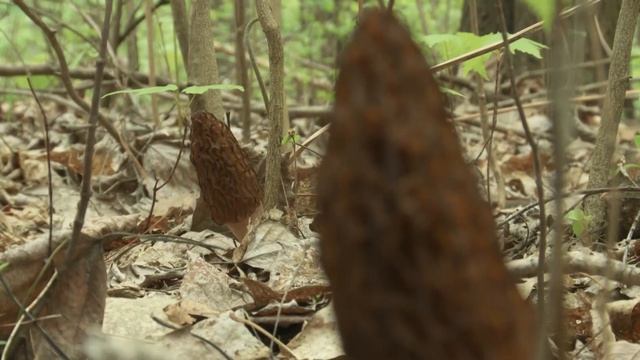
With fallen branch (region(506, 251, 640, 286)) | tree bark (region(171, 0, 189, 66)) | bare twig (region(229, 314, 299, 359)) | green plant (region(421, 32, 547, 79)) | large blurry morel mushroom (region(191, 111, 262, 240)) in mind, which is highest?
tree bark (region(171, 0, 189, 66))

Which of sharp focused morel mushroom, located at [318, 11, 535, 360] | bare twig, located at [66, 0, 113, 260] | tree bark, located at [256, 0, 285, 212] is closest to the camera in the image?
sharp focused morel mushroom, located at [318, 11, 535, 360]

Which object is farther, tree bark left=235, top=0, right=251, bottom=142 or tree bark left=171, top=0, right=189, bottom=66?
tree bark left=171, top=0, right=189, bottom=66

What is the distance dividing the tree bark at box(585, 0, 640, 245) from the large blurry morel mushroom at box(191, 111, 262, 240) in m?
1.56

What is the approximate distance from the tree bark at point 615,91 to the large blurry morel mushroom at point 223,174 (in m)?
1.56

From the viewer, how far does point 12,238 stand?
4.07m

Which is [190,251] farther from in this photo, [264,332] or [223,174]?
[264,332]

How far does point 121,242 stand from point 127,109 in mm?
3371

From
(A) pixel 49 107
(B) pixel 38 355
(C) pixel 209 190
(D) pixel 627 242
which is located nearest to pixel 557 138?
(B) pixel 38 355

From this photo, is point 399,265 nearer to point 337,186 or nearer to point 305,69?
point 337,186

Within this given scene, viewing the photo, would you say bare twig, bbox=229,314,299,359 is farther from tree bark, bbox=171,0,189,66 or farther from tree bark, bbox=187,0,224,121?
tree bark, bbox=171,0,189,66

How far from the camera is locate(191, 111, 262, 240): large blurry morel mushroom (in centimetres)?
373

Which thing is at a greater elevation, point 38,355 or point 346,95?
point 346,95

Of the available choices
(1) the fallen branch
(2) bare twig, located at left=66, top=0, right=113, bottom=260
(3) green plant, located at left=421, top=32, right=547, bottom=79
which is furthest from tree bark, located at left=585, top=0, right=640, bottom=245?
(2) bare twig, located at left=66, top=0, right=113, bottom=260

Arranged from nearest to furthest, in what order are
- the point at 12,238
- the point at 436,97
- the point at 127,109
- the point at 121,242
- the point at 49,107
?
the point at 436,97 → the point at 121,242 → the point at 12,238 → the point at 127,109 → the point at 49,107
